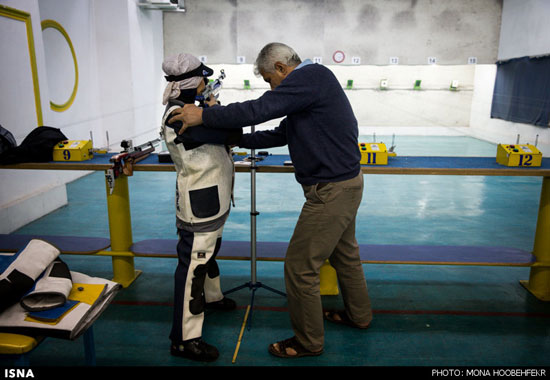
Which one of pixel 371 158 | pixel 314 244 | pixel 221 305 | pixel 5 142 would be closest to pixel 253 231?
pixel 221 305

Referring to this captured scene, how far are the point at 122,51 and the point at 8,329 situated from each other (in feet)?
23.7

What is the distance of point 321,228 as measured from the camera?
232cm

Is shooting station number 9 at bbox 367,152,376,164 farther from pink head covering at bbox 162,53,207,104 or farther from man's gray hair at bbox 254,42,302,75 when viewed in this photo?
pink head covering at bbox 162,53,207,104

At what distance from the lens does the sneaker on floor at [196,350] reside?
8.12 feet

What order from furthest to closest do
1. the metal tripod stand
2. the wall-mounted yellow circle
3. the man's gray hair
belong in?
the wall-mounted yellow circle < the metal tripod stand < the man's gray hair

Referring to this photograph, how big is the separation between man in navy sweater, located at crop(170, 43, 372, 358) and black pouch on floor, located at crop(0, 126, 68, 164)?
5.24 ft

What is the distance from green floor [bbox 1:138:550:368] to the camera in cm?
257

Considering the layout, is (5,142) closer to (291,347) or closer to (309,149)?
(309,149)

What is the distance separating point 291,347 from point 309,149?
1.20 meters

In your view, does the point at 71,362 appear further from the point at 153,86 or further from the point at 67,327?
the point at 153,86

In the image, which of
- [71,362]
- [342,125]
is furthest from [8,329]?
[342,125]

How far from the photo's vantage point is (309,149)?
2.27m

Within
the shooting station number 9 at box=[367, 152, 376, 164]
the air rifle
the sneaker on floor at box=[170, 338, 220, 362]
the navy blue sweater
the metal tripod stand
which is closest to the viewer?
the navy blue sweater

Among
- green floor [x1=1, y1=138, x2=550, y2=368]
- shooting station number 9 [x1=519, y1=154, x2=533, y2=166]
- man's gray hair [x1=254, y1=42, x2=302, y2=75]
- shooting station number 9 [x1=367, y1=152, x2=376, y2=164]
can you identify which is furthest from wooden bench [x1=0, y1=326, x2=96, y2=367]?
shooting station number 9 [x1=519, y1=154, x2=533, y2=166]
